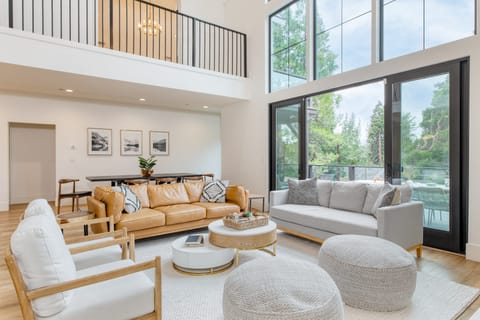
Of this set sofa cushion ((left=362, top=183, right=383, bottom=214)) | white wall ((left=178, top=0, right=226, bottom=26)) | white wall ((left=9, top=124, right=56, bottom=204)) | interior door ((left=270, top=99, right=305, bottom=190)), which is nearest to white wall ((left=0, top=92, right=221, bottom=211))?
white wall ((left=9, top=124, right=56, bottom=204))

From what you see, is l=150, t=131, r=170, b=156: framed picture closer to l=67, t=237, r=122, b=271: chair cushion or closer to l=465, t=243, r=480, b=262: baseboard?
l=67, t=237, r=122, b=271: chair cushion

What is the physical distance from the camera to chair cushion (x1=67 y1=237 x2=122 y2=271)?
2.19 m

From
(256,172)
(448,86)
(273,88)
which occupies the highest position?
(273,88)

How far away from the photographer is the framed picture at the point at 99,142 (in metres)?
6.99

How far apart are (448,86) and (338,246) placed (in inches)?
106

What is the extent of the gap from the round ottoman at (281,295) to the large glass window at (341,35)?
3.97m

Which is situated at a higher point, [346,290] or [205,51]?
[205,51]

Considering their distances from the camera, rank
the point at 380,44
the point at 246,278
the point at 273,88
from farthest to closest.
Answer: the point at 273,88
the point at 380,44
the point at 246,278

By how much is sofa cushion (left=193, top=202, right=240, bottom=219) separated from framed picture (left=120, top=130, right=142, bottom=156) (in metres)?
3.81

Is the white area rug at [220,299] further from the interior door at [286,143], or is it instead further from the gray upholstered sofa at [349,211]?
the interior door at [286,143]

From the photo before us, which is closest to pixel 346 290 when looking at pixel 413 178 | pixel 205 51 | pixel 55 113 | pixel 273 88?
pixel 413 178

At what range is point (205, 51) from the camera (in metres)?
6.61

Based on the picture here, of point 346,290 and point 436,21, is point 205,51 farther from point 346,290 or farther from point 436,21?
point 346,290

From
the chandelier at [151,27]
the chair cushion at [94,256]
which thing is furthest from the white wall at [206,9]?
the chair cushion at [94,256]
